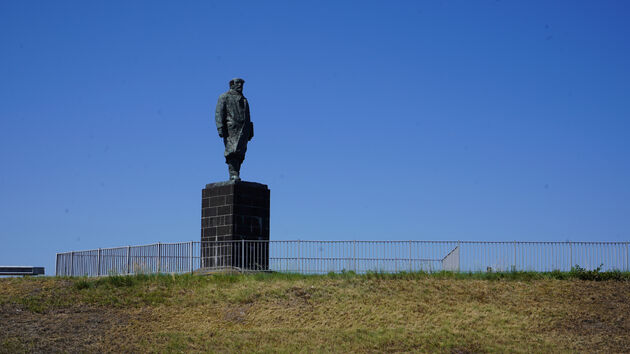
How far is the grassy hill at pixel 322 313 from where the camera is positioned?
726 inches

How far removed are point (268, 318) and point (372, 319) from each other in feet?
8.55

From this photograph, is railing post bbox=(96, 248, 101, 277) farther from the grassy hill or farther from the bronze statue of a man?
the bronze statue of a man

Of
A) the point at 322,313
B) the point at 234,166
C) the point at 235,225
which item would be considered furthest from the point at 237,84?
the point at 322,313

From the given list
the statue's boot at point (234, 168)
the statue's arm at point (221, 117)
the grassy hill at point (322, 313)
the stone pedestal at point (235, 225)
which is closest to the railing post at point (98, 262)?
the grassy hill at point (322, 313)

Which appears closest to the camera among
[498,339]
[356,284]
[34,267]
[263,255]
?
[498,339]

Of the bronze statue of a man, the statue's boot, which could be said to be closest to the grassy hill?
the statue's boot

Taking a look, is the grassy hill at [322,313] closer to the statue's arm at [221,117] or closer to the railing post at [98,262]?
the railing post at [98,262]

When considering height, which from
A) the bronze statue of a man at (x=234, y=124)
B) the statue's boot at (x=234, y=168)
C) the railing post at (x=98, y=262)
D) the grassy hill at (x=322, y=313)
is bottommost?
the grassy hill at (x=322, y=313)

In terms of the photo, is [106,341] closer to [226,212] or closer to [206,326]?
[206,326]

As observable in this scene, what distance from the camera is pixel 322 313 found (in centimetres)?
2023

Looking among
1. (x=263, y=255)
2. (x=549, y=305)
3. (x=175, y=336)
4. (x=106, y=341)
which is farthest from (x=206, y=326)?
(x=549, y=305)

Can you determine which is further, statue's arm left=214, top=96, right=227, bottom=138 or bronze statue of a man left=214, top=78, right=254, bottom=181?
statue's arm left=214, top=96, right=227, bottom=138

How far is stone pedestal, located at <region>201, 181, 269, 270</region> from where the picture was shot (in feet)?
83.8

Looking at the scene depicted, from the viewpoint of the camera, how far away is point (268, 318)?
20.2 meters
